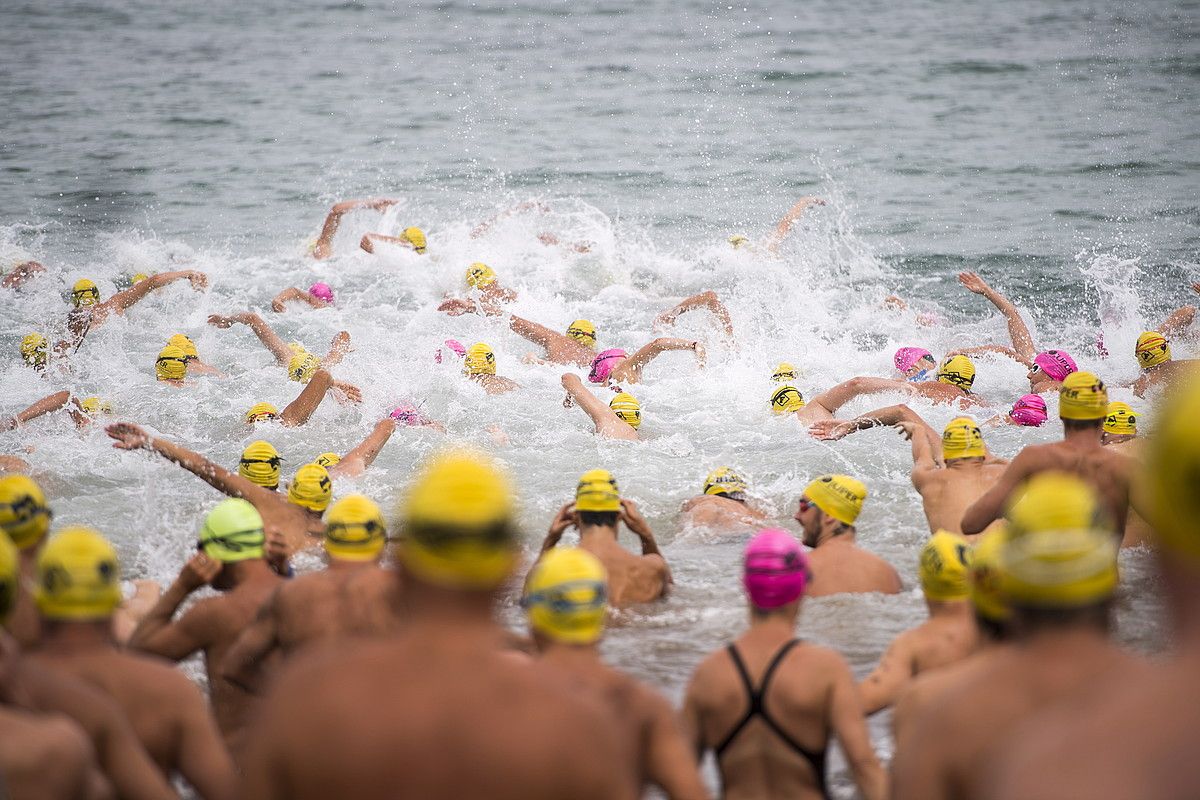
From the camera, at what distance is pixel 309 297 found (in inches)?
712

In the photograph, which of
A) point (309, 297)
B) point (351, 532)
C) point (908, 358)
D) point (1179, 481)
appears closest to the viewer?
point (1179, 481)

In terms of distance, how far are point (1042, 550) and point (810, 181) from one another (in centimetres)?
2826

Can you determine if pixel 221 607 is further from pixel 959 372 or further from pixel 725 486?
pixel 959 372

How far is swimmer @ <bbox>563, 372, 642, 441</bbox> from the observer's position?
11422mm

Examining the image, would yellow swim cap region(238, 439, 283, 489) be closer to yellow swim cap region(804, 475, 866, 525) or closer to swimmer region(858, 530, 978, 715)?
yellow swim cap region(804, 475, 866, 525)

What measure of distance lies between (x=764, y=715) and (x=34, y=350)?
1283 cm

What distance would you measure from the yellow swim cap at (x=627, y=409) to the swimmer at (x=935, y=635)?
6818 millimetres

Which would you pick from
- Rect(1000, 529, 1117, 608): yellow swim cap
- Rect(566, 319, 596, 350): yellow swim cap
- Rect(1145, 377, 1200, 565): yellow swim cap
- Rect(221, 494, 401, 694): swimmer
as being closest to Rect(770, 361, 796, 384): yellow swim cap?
Rect(566, 319, 596, 350): yellow swim cap

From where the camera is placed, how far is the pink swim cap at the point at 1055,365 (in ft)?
41.7

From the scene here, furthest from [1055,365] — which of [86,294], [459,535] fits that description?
[86,294]

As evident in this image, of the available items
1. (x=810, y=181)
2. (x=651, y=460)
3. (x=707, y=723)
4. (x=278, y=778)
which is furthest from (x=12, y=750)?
(x=810, y=181)

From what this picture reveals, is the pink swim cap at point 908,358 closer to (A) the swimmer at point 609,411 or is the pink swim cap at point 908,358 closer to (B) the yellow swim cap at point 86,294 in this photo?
(A) the swimmer at point 609,411

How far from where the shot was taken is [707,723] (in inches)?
172

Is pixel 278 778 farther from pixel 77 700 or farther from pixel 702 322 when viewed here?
pixel 702 322
